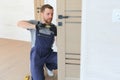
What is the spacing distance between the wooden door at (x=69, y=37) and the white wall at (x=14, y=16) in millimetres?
2774

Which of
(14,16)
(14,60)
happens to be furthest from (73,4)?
(14,16)

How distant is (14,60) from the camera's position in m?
4.09

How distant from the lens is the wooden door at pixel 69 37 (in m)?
2.70

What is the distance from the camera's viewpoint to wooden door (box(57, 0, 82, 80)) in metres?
2.70

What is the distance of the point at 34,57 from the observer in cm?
286

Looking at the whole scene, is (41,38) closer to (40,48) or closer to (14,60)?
(40,48)

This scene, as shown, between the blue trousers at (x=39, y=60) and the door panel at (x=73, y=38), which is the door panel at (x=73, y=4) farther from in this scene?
the blue trousers at (x=39, y=60)

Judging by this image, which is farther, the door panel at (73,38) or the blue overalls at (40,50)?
the blue overalls at (40,50)
